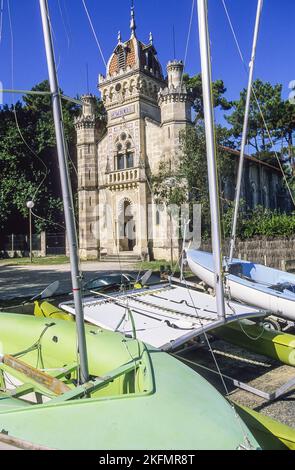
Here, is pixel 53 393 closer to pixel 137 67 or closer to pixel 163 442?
pixel 163 442

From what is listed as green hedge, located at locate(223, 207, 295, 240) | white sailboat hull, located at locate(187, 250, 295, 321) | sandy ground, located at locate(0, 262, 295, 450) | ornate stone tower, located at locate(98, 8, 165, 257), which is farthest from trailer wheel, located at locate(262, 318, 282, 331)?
Answer: ornate stone tower, located at locate(98, 8, 165, 257)

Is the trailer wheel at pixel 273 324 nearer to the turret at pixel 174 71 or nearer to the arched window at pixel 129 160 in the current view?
the turret at pixel 174 71

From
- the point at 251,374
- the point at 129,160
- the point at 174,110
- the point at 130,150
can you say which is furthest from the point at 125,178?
the point at 251,374

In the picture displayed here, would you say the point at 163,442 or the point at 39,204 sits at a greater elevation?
the point at 39,204

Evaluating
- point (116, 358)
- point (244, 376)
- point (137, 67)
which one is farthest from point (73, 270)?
point (137, 67)

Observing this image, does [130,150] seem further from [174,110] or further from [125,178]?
[174,110]

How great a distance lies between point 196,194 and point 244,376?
1593cm

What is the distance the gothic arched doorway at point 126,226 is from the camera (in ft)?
89.0

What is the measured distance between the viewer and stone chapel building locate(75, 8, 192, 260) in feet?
80.1

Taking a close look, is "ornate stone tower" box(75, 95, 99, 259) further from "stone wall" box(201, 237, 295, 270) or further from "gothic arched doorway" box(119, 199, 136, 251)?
"stone wall" box(201, 237, 295, 270)

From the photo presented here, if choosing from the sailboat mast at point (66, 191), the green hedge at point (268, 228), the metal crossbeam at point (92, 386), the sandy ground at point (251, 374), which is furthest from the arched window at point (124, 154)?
the metal crossbeam at point (92, 386)

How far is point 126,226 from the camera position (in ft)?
90.8

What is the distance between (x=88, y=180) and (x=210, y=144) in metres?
23.2

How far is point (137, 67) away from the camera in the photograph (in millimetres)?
25703
